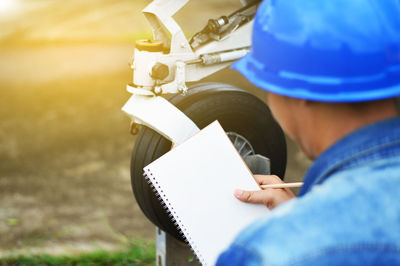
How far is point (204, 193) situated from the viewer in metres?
1.59

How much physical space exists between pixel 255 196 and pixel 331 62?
0.72 metres

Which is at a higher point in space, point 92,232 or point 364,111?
point 364,111

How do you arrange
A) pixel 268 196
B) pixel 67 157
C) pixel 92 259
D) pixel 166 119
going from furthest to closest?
pixel 67 157
pixel 92 259
pixel 166 119
pixel 268 196

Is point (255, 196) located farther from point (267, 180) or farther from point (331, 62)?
point (331, 62)

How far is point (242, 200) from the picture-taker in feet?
5.14

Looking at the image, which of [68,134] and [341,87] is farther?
[68,134]

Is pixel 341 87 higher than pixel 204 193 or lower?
higher

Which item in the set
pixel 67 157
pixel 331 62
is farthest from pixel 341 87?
pixel 67 157

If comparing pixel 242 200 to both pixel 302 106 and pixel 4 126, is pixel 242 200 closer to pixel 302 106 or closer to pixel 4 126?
pixel 302 106

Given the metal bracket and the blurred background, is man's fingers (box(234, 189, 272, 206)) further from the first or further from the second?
the blurred background

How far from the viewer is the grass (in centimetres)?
294

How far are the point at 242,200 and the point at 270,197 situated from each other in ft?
0.29

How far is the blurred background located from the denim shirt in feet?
8.33

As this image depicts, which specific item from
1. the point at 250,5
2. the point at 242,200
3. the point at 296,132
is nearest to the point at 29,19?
the point at 250,5
